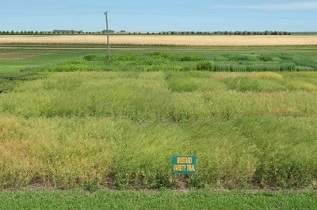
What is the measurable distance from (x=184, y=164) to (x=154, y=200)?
849 millimetres

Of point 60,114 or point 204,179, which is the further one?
point 60,114

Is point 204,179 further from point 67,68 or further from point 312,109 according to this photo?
point 67,68

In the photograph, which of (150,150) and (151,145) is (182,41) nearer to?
(151,145)

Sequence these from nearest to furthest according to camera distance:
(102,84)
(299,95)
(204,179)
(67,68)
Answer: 1. (204,179)
2. (299,95)
3. (102,84)
4. (67,68)

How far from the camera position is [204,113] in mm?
16641

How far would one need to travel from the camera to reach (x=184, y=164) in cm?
865

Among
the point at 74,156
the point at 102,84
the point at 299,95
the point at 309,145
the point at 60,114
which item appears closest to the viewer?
the point at 74,156

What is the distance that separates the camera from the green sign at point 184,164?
862 cm

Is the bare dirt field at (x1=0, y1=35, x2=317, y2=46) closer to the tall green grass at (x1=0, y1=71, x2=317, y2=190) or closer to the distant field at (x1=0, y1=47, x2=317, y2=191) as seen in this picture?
the distant field at (x1=0, y1=47, x2=317, y2=191)

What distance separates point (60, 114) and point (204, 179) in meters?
8.35

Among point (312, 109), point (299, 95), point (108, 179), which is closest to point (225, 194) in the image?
point (108, 179)

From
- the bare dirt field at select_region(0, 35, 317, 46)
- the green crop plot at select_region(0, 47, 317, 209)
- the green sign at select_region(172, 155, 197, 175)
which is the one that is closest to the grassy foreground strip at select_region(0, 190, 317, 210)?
the green crop plot at select_region(0, 47, 317, 209)

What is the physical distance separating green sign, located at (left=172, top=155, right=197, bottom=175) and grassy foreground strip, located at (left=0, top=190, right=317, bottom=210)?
35 centimetres

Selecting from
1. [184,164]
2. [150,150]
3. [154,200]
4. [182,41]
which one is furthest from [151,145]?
[182,41]
